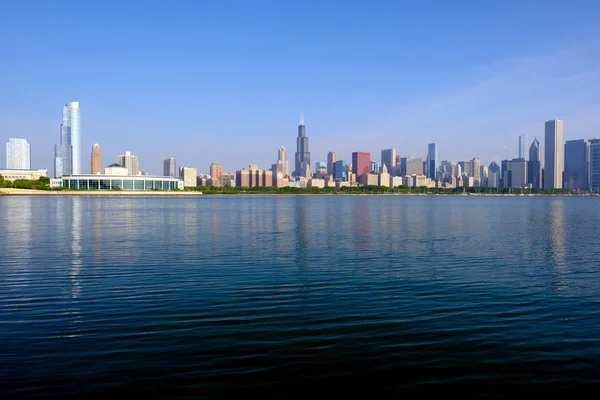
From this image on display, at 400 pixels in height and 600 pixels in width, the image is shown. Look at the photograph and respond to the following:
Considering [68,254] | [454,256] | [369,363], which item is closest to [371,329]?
[369,363]

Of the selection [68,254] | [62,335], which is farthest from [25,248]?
[62,335]

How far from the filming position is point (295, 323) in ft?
44.8

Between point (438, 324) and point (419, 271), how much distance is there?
8.77 meters

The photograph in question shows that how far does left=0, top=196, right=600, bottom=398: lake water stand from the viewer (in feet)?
32.0

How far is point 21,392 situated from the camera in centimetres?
901

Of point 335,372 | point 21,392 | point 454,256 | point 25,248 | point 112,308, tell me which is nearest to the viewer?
point 21,392

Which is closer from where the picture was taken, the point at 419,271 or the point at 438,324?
the point at 438,324

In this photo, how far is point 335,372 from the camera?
1016 centimetres

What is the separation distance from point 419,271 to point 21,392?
17.0 m

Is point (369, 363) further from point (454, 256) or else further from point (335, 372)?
point (454, 256)

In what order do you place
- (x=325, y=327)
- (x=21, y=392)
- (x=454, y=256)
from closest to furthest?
(x=21, y=392) → (x=325, y=327) → (x=454, y=256)

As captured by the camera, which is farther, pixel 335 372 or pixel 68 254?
pixel 68 254

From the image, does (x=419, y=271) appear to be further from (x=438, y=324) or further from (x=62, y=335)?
(x=62, y=335)

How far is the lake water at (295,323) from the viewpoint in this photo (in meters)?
9.77
